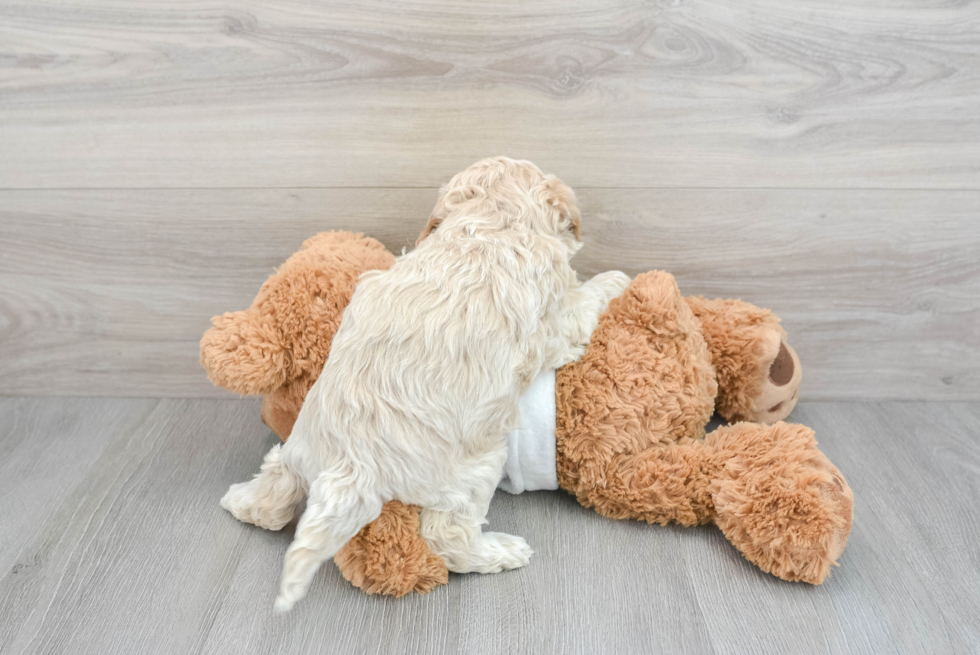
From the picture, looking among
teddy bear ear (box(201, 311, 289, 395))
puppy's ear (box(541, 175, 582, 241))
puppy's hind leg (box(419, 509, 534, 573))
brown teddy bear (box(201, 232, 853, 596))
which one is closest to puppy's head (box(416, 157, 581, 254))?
puppy's ear (box(541, 175, 582, 241))

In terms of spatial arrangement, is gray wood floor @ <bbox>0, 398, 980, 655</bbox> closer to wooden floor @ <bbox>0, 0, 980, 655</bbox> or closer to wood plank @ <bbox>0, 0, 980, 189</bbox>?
wooden floor @ <bbox>0, 0, 980, 655</bbox>

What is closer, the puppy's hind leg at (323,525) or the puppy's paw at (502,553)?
the puppy's hind leg at (323,525)

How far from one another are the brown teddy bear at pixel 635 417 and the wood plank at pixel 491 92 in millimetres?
226

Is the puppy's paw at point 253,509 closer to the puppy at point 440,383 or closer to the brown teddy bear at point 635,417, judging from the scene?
the puppy at point 440,383

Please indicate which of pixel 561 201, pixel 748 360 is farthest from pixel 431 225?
pixel 748 360

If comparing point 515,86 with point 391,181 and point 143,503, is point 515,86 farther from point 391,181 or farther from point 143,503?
point 143,503

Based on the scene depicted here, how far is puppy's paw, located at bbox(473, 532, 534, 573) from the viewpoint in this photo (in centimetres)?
86

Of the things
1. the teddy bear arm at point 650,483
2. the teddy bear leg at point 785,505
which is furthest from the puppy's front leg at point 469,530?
the teddy bear leg at point 785,505

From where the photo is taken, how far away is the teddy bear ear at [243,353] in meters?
0.91

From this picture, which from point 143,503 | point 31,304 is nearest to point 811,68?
point 143,503

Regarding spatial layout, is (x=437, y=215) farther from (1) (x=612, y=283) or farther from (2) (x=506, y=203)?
(1) (x=612, y=283)

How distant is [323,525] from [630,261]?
0.69 m

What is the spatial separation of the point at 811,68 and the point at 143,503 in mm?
1215

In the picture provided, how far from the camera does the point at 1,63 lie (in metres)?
1.06
